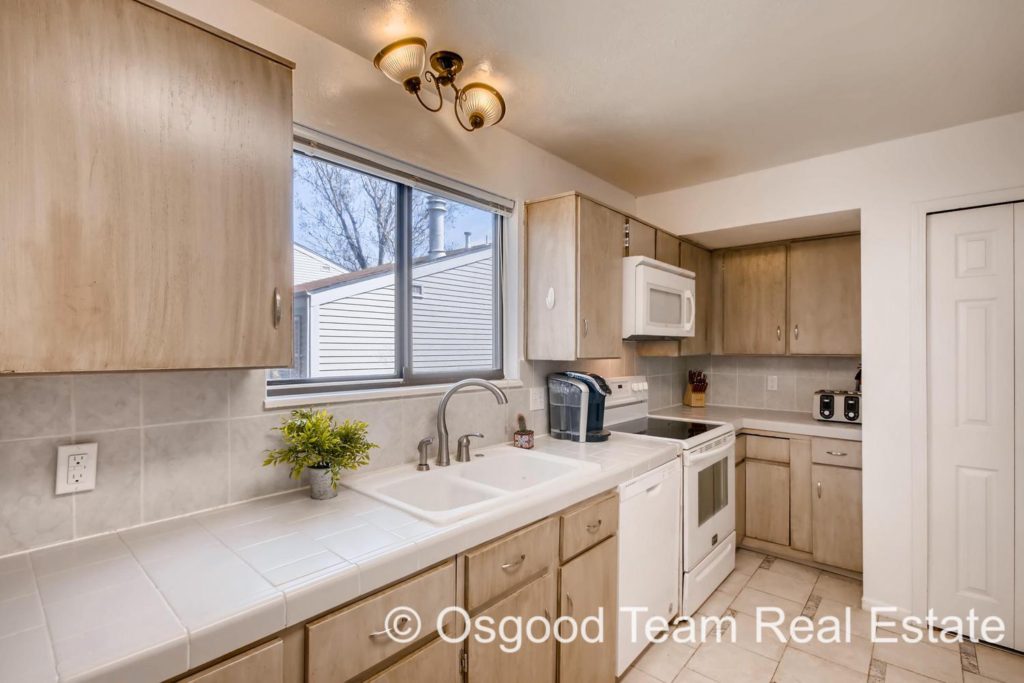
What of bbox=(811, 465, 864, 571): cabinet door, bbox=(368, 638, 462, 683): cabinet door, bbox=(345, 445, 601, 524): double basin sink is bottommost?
bbox=(811, 465, 864, 571): cabinet door

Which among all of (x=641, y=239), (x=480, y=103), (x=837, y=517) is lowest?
(x=837, y=517)

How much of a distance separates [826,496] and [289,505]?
2.90 meters

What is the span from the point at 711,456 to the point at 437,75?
2.17m

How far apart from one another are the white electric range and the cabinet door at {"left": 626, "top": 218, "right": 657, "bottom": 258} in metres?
0.76

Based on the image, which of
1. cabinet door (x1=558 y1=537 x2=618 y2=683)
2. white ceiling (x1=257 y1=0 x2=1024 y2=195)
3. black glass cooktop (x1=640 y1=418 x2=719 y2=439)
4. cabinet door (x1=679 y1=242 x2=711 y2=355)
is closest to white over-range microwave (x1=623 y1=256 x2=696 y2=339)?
cabinet door (x1=679 y1=242 x2=711 y2=355)

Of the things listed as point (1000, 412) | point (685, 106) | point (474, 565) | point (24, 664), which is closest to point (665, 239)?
point (685, 106)

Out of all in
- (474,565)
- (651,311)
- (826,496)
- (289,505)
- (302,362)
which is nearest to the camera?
(474,565)

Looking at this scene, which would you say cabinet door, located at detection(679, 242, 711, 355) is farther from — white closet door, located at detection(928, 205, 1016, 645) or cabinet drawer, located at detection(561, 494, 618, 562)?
cabinet drawer, located at detection(561, 494, 618, 562)

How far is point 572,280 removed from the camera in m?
2.22

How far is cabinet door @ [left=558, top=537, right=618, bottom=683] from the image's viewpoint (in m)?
1.64

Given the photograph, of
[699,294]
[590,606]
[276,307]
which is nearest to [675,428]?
[699,294]

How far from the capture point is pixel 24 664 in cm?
72

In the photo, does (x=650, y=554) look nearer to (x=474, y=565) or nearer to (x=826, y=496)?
(x=474, y=565)

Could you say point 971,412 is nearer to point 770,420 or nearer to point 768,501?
point 770,420
